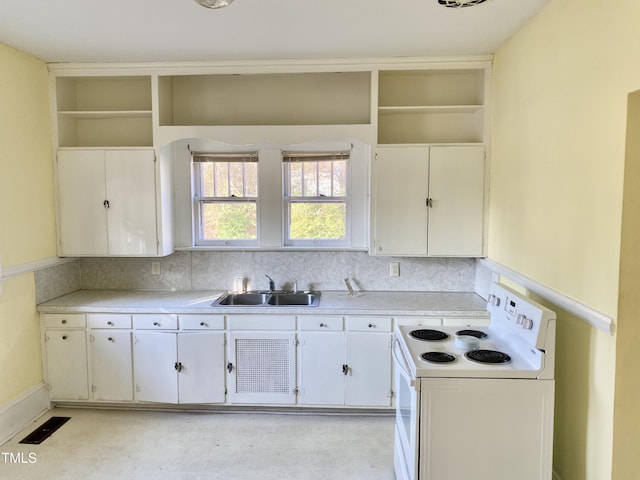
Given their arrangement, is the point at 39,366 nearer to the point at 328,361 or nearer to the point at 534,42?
the point at 328,361

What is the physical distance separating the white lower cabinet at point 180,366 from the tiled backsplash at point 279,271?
0.66 m

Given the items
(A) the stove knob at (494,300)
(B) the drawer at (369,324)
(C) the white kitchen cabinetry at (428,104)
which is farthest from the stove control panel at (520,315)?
(C) the white kitchen cabinetry at (428,104)

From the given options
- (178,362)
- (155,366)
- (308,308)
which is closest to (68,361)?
(155,366)

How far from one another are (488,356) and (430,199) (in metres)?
1.48

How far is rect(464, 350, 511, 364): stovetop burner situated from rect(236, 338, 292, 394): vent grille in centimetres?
144

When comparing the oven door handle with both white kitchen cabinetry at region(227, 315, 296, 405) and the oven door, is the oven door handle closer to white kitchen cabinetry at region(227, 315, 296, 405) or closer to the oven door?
the oven door

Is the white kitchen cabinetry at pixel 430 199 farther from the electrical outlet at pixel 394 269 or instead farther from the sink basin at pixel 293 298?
the sink basin at pixel 293 298

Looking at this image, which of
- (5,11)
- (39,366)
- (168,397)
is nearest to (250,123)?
(5,11)

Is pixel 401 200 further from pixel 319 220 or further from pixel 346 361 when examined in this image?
pixel 346 361

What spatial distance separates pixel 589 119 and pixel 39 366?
390cm

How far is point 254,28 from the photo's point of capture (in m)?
2.58

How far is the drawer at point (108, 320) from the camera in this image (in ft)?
10.4

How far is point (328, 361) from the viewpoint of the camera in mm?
3113

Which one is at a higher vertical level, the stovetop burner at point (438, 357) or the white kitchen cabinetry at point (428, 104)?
the white kitchen cabinetry at point (428, 104)
